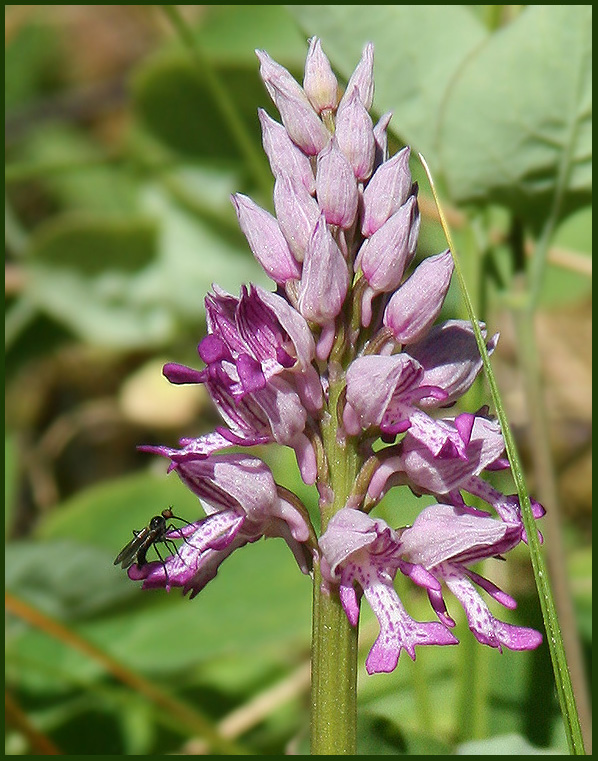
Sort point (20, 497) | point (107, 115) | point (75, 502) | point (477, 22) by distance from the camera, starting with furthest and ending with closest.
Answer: point (107, 115) → point (20, 497) → point (75, 502) → point (477, 22)

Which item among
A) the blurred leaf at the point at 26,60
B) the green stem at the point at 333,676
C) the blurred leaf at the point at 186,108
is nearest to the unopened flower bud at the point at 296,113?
the green stem at the point at 333,676

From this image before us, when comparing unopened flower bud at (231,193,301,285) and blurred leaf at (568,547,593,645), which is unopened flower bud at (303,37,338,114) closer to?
unopened flower bud at (231,193,301,285)

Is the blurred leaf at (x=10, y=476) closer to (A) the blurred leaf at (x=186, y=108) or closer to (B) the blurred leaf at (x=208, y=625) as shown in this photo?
(B) the blurred leaf at (x=208, y=625)

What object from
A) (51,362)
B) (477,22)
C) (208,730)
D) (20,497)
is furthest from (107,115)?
(208,730)

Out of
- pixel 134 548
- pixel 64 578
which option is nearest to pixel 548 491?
pixel 134 548

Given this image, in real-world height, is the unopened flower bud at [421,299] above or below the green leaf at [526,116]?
below

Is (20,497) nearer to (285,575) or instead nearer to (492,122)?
(285,575)
